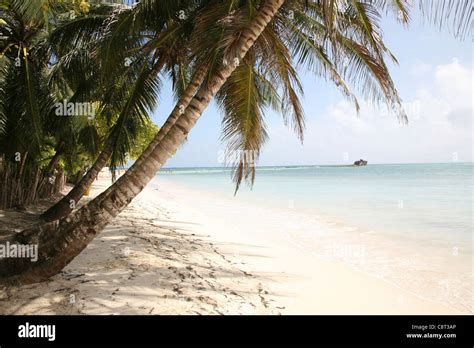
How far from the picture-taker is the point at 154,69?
7668 mm

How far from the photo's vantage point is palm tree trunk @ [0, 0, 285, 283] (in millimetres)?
4004

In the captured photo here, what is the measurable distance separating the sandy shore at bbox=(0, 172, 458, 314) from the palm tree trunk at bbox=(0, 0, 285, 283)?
0.24m

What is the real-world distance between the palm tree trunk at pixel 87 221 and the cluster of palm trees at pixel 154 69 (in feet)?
0.04

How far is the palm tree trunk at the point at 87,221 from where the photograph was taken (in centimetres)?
400

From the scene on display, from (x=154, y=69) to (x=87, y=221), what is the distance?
184 inches
